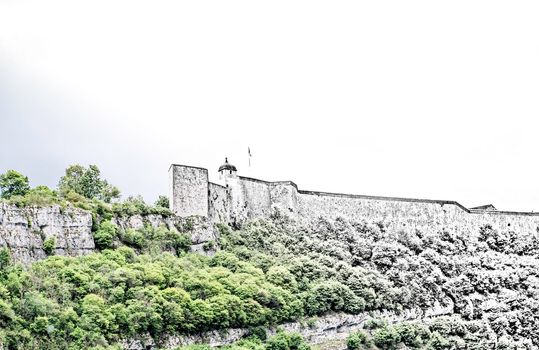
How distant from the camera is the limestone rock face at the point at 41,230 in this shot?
1439 inches

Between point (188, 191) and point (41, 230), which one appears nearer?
point (41, 230)

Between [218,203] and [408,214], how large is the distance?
43.7 feet

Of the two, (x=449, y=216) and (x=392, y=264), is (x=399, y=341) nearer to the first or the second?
→ (x=392, y=264)

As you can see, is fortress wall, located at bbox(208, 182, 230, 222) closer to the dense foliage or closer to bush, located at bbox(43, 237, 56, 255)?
the dense foliage

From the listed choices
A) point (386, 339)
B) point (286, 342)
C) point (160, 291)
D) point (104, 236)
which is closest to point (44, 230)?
point (104, 236)

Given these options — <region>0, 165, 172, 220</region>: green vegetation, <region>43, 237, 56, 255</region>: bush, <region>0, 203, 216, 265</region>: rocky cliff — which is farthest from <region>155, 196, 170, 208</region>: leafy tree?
<region>43, 237, 56, 255</region>: bush

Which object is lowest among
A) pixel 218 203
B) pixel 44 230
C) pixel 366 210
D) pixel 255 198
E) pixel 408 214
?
pixel 44 230

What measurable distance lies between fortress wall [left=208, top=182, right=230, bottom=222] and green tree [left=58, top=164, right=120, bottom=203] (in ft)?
19.3

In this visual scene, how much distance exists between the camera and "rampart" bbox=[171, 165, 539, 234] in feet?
151

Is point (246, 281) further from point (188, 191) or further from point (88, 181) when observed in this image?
point (88, 181)

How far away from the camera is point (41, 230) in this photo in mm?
37812

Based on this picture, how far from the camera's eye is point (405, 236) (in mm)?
52594

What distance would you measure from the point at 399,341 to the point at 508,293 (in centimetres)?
1036

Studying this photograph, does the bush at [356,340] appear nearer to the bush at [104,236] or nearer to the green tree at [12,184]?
the bush at [104,236]
